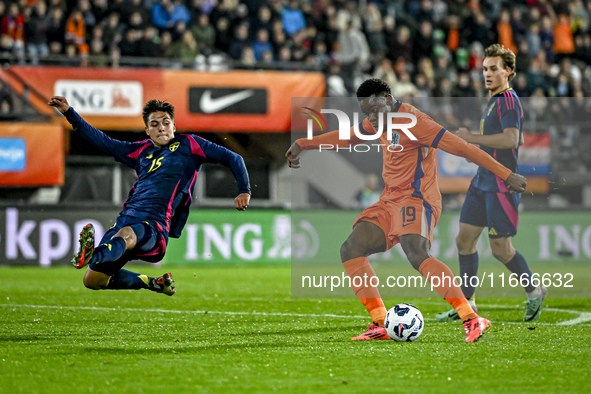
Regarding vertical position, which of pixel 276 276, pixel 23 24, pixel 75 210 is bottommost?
pixel 276 276

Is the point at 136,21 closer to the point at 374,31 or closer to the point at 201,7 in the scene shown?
the point at 201,7

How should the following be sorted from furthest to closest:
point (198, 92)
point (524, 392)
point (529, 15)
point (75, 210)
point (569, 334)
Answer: point (529, 15) → point (198, 92) → point (75, 210) → point (569, 334) → point (524, 392)

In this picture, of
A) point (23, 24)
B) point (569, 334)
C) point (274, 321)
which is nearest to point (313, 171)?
point (23, 24)

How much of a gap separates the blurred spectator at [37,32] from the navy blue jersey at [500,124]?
1073 centimetres

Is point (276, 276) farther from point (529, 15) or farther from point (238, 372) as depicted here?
point (529, 15)

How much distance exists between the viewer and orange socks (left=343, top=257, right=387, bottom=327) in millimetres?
6977

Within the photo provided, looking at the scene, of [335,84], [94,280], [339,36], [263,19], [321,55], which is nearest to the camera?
[94,280]

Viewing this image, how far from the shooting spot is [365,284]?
6984mm

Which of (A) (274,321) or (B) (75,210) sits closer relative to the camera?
(A) (274,321)

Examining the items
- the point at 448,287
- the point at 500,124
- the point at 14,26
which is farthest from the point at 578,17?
the point at 448,287

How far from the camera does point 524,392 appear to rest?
181 inches

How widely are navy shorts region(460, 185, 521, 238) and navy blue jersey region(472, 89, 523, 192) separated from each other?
0.08 m

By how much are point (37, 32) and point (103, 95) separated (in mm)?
1764

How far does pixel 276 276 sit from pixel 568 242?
5.87m
